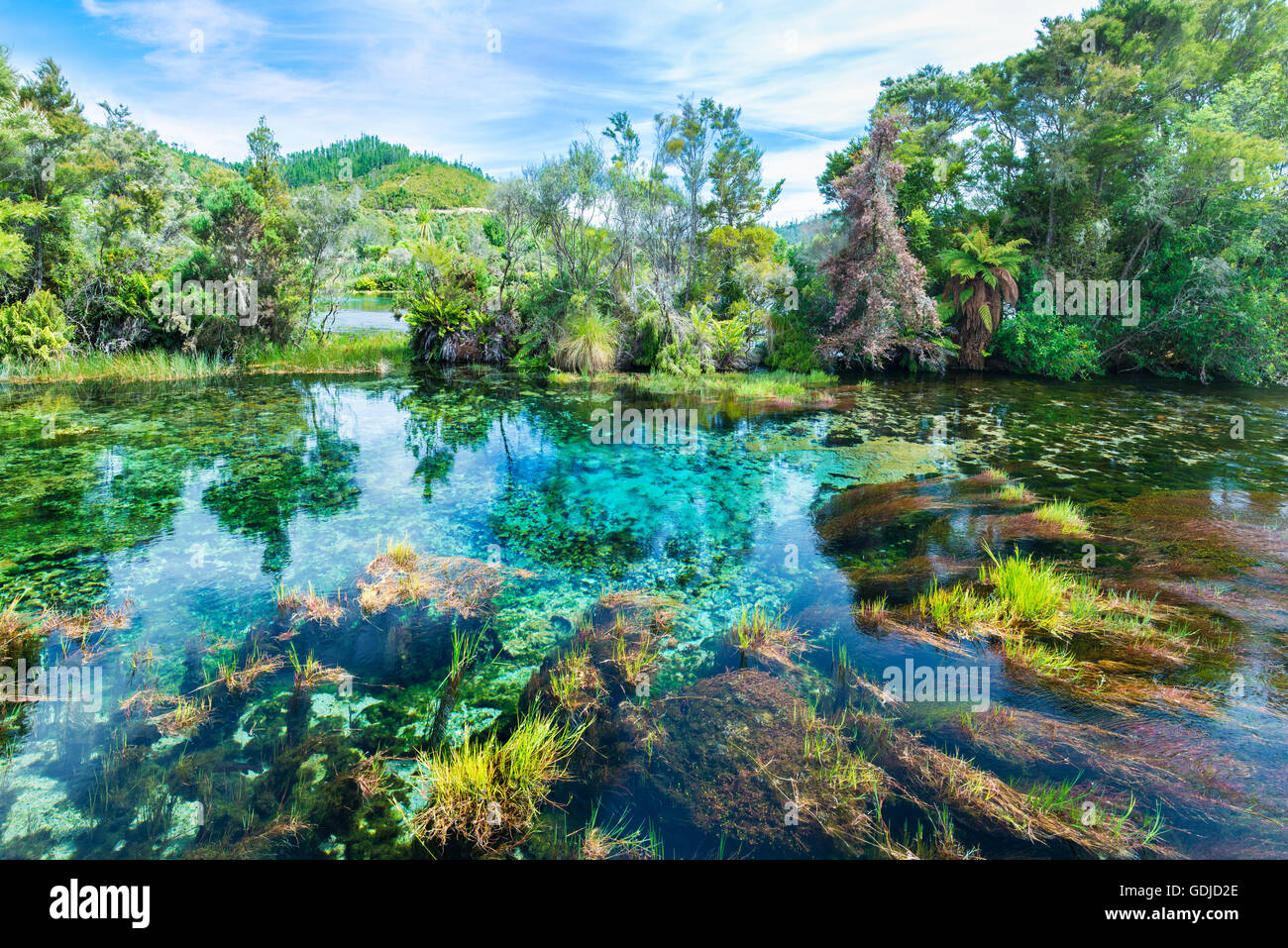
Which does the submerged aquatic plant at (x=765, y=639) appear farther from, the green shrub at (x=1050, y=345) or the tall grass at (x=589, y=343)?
the green shrub at (x=1050, y=345)

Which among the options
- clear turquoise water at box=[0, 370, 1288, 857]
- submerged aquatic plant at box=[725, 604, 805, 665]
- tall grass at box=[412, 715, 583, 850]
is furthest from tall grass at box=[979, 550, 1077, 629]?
tall grass at box=[412, 715, 583, 850]

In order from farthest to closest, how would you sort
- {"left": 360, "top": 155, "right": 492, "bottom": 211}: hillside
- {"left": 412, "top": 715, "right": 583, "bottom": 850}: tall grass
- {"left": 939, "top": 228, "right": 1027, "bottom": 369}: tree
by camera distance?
1. {"left": 360, "top": 155, "right": 492, "bottom": 211}: hillside
2. {"left": 939, "top": 228, "right": 1027, "bottom": 369}: tree
3. {"left": 412, "top": 715, "right": 583, "bottom": 850}: tall grass

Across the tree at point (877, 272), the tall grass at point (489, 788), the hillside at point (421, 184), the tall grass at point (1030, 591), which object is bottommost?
the tall grass at point (489, 788)

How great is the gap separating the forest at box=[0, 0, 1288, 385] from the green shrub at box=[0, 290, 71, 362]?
5 centimetres

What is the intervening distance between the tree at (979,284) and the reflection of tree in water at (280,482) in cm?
1958

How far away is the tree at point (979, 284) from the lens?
62.0 feet

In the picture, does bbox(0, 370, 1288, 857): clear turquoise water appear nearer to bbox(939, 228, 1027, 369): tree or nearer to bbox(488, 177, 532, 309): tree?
bbox(939, 228, 1027, 369): tree

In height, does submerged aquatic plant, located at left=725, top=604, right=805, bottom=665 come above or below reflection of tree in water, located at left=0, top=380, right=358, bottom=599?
below

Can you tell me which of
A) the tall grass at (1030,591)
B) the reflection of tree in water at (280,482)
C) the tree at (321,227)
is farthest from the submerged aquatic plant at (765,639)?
the tree at (321,227)

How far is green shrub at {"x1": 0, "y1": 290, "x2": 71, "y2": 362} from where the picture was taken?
14.0 m

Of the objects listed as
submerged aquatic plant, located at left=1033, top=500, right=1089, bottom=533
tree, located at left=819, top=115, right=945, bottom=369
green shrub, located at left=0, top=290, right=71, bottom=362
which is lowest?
submerged aquatic plant, located at left=1033, top=500, right=1089, bottom=533
